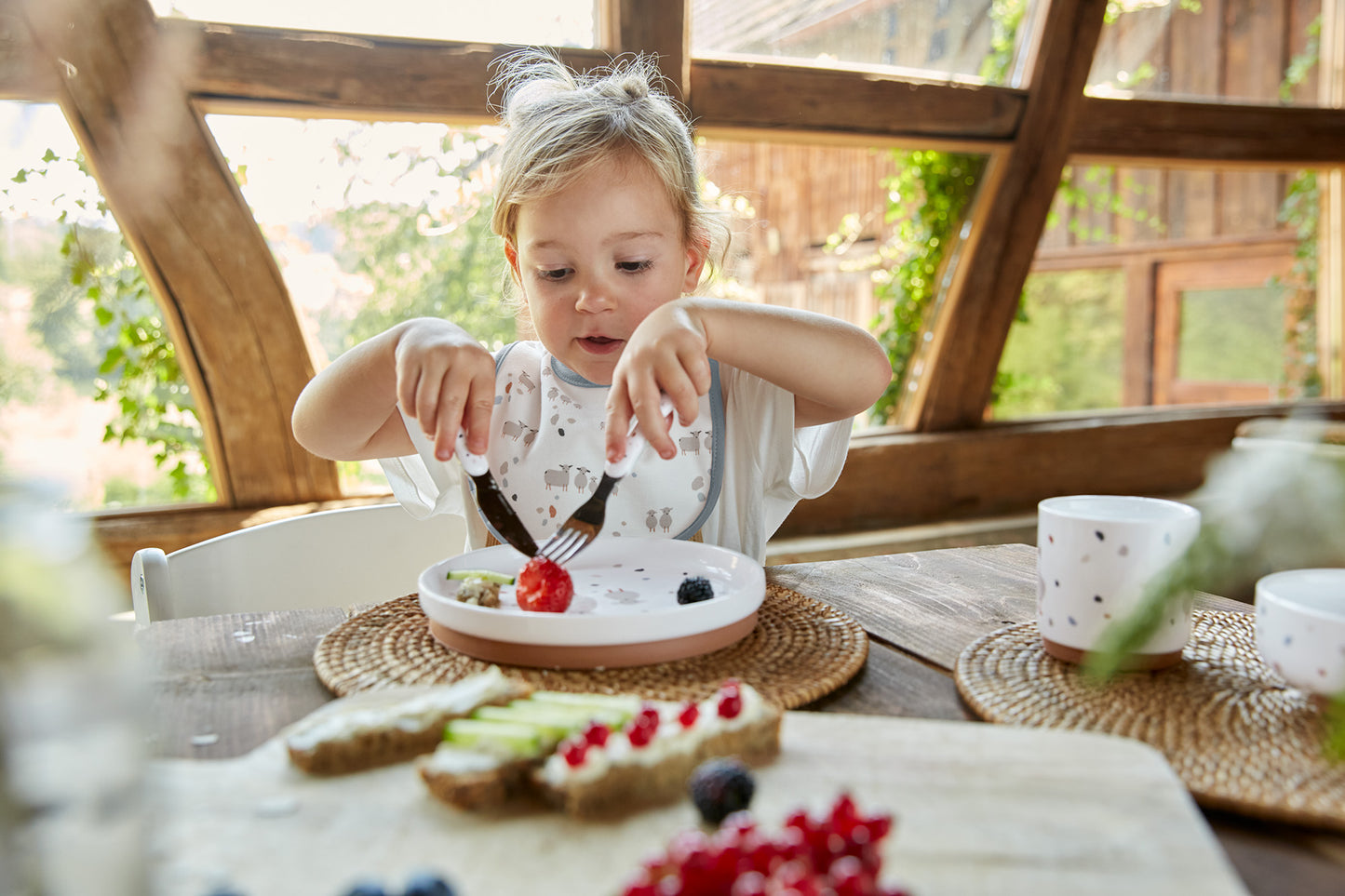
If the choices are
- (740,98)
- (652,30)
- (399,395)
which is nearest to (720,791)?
(399,395)

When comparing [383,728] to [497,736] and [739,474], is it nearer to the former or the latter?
[497,736]

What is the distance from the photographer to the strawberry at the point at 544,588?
962mm

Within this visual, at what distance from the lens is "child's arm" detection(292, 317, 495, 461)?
108 centimetres

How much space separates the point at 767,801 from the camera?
1.98 ft

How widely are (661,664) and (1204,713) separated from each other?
446 millimetres

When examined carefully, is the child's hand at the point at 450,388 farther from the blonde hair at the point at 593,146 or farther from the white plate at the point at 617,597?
the blonde hair at the point at 593,146

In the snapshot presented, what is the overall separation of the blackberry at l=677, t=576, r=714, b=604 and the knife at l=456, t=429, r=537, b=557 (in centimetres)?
21

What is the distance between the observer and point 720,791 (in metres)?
0.55

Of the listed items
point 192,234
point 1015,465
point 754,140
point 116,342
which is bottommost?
point 1015,465

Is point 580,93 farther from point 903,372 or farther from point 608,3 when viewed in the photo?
point 903,372

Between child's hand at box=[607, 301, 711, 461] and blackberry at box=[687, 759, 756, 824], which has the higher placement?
child's hand at box=[607, 301, 711, 461]

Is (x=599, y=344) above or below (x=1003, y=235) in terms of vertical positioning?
below

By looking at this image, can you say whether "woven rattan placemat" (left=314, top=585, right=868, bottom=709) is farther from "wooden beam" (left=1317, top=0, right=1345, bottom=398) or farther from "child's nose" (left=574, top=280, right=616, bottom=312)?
"wooden beam" (left=1317, top=0, right=1345, bottom=398)

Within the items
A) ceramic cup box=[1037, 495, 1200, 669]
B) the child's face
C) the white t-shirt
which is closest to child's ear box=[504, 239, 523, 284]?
the child's face
